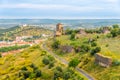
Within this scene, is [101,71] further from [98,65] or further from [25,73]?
[25,73]

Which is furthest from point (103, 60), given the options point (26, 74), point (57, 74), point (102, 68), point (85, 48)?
point (26, 74)

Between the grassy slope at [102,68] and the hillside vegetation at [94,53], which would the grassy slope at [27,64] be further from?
the hillside vegetation at [94,53]

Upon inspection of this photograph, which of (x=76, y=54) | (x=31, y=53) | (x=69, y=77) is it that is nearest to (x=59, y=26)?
(x=31, y=53)

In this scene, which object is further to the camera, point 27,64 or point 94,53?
point 27,64

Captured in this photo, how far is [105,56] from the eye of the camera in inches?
3056

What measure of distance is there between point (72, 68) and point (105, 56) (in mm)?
8546

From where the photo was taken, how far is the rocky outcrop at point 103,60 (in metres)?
75.1

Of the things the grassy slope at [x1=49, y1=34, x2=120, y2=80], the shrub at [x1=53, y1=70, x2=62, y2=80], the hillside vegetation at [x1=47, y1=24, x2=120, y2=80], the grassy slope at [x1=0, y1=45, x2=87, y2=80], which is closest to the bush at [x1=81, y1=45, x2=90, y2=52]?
the hillside vegetation at [x1=47, y1=24, x2=120, y2=80]

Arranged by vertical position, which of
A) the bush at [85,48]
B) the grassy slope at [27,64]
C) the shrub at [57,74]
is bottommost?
the grassy slope at [27,64]

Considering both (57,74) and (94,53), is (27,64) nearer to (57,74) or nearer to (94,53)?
(94,53)

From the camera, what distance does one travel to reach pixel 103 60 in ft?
253

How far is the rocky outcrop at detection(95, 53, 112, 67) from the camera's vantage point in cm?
7506

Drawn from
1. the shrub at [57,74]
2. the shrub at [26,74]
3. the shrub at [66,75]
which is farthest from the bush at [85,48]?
the shrub at [66,75]

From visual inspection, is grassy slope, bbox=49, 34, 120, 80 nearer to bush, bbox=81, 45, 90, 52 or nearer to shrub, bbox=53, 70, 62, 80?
bush, bbox=81, 45, 90, 52
